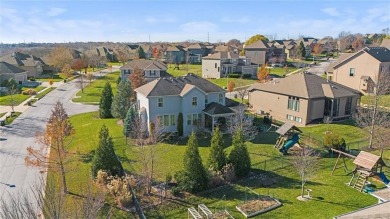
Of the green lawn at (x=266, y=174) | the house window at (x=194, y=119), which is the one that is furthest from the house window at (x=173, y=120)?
the green lawn at (x=266, y=174)

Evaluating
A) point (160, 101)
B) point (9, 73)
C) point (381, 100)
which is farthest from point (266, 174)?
point (9, 73)

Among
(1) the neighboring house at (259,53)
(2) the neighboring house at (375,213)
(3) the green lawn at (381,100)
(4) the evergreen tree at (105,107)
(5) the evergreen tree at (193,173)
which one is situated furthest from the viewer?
(1) the neighboring house at (259,53)

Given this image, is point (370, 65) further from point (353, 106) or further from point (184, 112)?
point (184, 112)

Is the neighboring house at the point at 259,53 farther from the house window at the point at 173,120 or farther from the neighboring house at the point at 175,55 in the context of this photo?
the house window at the point at 173,120

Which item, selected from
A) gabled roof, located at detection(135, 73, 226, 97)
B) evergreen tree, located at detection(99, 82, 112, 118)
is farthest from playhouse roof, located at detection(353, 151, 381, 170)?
evergreen tree, located at detection(99, 82, 112, 118)

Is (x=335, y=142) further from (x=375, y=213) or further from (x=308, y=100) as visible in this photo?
(x=375, y=213)

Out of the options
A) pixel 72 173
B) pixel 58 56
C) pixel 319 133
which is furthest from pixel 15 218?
pixel 58 56
